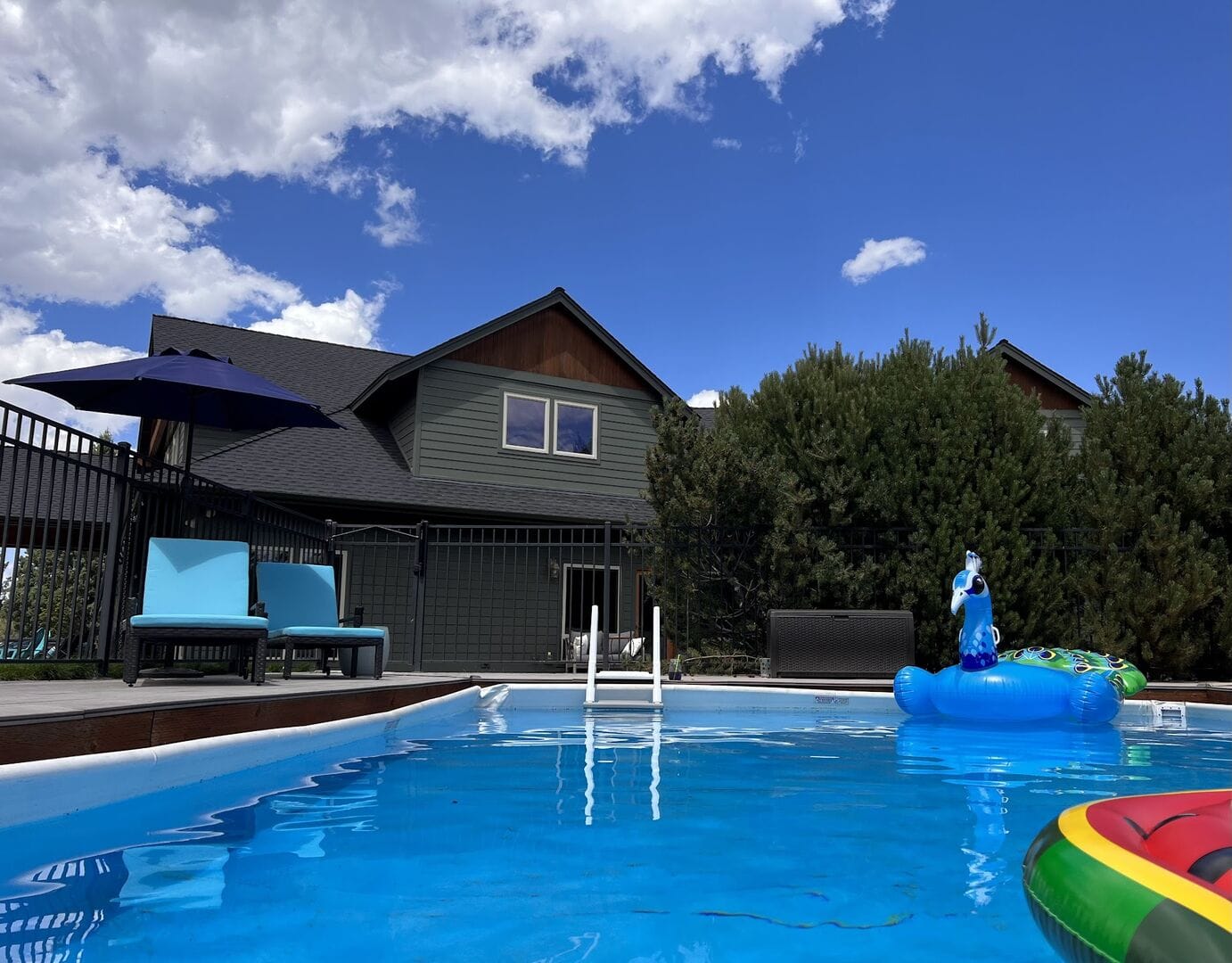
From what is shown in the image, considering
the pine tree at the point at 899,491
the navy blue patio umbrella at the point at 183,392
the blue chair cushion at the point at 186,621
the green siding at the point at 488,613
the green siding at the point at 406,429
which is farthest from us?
the green siding at the point at 406,429

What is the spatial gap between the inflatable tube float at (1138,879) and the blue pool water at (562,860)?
71 cm

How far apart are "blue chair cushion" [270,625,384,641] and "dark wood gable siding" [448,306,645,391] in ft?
30.0

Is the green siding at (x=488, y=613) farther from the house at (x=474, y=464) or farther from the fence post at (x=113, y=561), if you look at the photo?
the fence post at (x=113, y=561)

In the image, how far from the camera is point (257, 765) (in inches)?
195

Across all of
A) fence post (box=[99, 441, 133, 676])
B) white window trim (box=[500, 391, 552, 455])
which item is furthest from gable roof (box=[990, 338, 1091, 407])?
fence post (box=[99, 441, 133, 676])

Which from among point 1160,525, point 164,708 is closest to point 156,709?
point 164,708

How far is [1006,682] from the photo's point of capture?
774 cm

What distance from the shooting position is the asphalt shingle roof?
13805 mm

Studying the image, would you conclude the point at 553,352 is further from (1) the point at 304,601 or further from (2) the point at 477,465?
(1) the point at 304,601

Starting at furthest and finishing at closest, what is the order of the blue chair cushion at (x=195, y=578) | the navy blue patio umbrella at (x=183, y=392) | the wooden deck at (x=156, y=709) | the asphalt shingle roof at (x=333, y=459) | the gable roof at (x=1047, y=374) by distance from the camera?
the gable roof at (x=1047, y=374), the asphalt shingle roof at (x=333, y=459), the navy blue patio umbrella at (x=183, y=392), the blue chair cushion at (x=195, y=578), the wooden deck at (x=156, y=709)

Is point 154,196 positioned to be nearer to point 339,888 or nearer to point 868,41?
point 868,41

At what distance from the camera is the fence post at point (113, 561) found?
6.79m

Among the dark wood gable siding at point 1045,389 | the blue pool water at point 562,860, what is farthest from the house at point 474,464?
the blue pool water at point 562,860

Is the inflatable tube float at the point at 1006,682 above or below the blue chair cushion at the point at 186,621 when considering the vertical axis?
below
